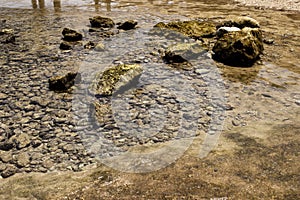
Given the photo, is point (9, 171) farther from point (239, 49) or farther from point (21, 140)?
point (239, 49)

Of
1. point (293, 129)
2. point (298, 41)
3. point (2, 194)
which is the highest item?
point (298, 41)

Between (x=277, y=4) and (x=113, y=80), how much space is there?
21.5 m

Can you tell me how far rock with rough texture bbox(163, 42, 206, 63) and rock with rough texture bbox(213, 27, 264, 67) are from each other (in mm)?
967

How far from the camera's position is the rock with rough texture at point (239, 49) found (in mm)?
11727

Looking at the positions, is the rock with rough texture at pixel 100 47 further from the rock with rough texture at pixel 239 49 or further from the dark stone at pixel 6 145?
the dark stone at pixel 6 145

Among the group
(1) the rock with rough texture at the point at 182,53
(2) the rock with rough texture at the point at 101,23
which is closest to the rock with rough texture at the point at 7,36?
(2) the rock with rough texture at the point at 101,23

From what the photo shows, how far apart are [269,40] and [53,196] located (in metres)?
13.2

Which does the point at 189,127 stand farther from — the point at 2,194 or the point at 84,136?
the point at 2,194

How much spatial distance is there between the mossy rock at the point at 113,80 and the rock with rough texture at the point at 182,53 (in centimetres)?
251

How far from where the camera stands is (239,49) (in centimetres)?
1173

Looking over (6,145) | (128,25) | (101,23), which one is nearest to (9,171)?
(6,145)

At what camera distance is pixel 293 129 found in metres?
7.13

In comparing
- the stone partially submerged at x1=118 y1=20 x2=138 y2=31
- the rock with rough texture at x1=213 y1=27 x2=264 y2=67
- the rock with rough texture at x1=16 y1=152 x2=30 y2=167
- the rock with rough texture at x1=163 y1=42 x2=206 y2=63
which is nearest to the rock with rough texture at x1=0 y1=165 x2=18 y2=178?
the rock with rough texture at x1=16 y1=152 x2=30 y2=167

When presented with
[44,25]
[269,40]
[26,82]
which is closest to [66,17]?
[44,25]
